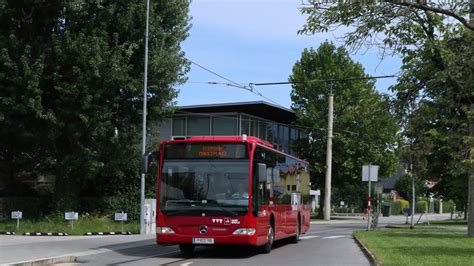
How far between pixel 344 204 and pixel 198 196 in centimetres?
6685

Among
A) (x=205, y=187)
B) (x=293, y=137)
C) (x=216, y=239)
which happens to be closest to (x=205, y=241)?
(x=216, y=239)

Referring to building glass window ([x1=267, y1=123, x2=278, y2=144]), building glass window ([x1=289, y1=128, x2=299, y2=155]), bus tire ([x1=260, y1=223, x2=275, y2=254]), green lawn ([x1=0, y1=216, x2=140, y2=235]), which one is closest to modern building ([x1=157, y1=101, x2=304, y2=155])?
building glass window ([x1=267, y1=123, x2=278, y2=144])

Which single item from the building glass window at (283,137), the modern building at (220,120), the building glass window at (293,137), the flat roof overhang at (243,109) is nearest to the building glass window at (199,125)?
the modern building at (220,120)

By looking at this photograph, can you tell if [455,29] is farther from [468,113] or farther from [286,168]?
[286,168]

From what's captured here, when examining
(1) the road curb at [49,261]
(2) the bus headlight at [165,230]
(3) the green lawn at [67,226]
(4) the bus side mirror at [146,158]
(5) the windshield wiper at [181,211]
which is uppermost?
(4) the bus side mirror at [146,158]

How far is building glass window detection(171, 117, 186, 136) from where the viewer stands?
147 feet

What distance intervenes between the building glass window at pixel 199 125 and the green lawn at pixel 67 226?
51.3 ft

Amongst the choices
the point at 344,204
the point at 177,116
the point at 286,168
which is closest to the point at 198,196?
the point at 286,168

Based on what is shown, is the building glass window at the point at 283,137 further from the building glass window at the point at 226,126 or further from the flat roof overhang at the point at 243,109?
the building glass window at the point at 226,126

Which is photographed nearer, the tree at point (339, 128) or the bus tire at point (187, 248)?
the bus tire at point (187, 248)

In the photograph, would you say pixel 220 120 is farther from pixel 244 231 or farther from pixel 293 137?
pixel 244 231

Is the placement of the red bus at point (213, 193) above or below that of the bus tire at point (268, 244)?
above

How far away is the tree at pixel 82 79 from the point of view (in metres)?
25.5

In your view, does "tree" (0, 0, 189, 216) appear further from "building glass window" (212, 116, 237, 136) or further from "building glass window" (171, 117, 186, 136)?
"building glass window" (171, 117, 186, 136)
